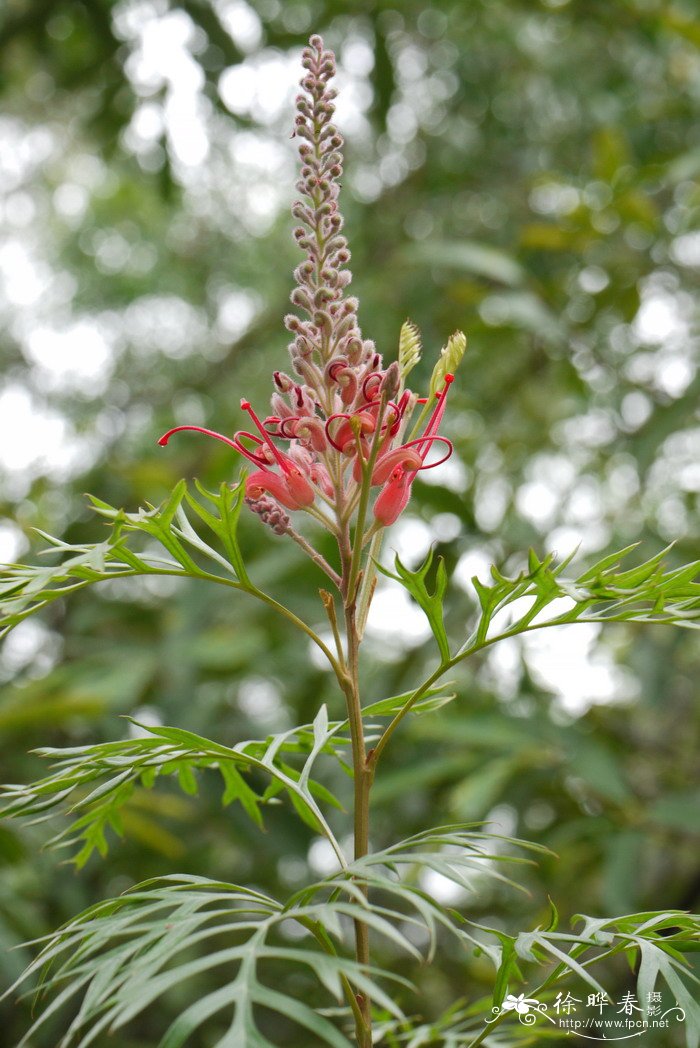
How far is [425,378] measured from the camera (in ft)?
6.51

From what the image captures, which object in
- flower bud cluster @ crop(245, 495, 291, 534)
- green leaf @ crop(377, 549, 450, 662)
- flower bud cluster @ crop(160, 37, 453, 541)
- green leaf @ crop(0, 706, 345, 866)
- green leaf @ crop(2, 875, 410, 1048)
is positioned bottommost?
green leaf @ crop(2, 875, 410, 1048)

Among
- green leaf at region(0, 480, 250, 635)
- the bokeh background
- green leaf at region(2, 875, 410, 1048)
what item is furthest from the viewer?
the bokeh background

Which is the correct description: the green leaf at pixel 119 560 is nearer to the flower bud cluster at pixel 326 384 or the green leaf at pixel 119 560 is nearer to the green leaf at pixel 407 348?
the flower bud cluster at pixel 326 384

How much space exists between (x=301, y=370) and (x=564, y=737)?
1.40m

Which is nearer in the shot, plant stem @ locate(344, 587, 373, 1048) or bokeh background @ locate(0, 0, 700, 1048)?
plant stem @ locate(344, 587, 373, 1048)

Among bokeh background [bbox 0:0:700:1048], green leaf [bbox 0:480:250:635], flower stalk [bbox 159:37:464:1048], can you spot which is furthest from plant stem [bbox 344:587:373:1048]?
bokeh background [bbox 0:0:700:1048]

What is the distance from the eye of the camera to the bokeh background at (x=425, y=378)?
2059 millimetres

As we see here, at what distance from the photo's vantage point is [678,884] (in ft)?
7.64

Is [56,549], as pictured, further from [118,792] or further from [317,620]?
[317,620]

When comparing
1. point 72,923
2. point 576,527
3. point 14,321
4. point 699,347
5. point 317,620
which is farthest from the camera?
point 14,321

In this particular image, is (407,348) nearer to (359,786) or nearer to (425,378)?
(359,786)

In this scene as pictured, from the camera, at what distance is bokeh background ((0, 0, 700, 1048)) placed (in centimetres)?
206

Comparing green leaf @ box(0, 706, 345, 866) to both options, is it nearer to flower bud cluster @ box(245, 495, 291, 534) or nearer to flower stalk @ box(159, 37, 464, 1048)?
flower stalk @ box(159, 37, 464, 1048)

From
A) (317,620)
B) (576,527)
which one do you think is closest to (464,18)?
(576,527)
